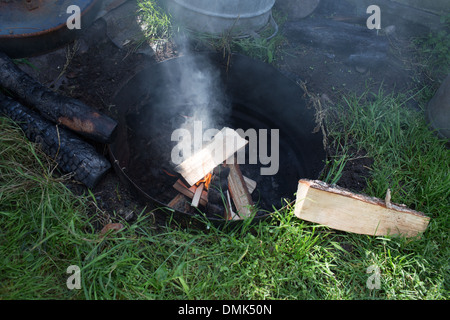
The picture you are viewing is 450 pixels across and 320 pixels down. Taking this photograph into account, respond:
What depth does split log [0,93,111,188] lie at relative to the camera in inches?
94.3

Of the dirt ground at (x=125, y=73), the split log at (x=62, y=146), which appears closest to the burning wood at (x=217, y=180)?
the dirt ground at (x=125, y=73)

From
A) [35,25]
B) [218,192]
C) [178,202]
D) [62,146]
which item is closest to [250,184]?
[218,192]

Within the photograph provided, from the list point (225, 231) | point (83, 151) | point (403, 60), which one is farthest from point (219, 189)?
point (403, 60)

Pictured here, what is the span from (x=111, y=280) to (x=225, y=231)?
84cm

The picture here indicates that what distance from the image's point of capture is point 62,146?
245cm

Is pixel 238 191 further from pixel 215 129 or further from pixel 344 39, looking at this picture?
pixel 344 39

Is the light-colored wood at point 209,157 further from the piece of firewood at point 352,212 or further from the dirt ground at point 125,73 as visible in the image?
the piece of firewood at point 352,212

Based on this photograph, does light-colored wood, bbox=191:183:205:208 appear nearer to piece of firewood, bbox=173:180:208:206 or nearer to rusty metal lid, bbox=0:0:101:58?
piece of firewood, bbox=173:180:208:206

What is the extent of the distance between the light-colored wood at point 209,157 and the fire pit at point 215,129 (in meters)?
0.01

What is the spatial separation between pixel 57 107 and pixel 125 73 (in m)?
0.91

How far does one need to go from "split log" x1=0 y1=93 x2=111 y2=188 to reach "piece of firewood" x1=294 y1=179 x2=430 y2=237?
156cm

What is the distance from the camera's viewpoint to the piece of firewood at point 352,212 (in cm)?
226

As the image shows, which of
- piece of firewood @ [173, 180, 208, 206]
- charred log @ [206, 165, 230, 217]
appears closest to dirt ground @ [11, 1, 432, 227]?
piece of firewood @ [173, 180, 208, 206]
